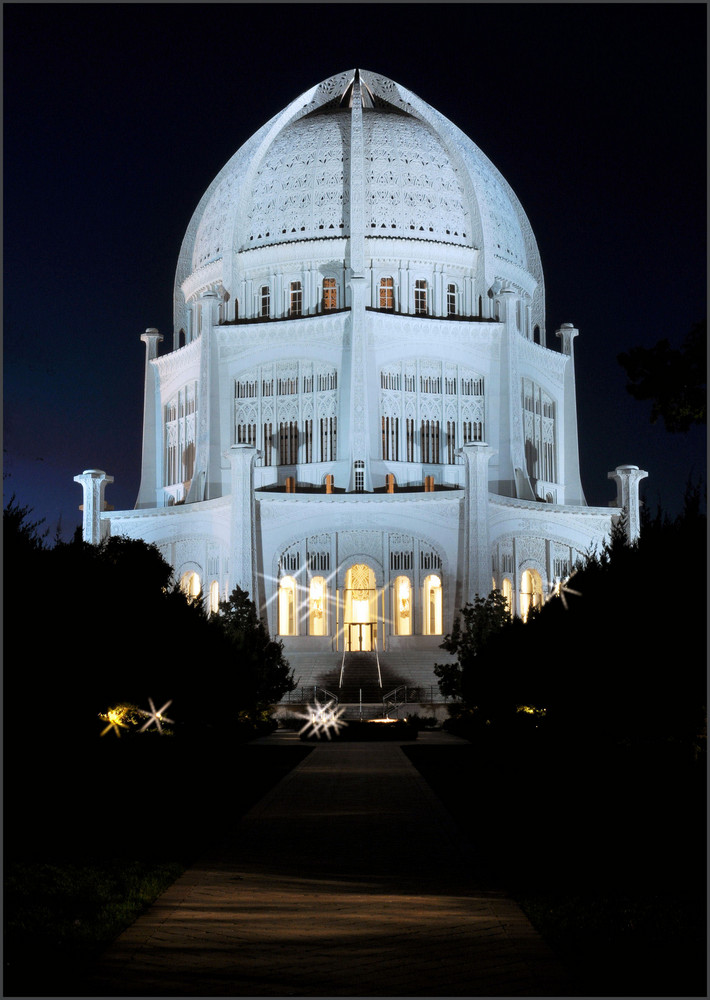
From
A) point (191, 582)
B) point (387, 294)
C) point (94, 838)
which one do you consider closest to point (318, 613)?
point (191, 582)

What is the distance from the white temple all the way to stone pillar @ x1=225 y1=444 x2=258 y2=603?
5.3 inches

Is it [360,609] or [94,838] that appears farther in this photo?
[360,609]

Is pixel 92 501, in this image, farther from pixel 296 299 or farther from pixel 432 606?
pixel 432 606

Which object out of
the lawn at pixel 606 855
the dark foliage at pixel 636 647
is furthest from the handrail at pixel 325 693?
the lawn at pixel 606 855

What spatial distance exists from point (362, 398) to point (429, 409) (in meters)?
6.26

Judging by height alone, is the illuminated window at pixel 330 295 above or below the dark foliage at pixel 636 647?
above

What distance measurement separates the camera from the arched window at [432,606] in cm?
8094

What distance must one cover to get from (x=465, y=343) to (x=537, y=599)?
1848 centimetres

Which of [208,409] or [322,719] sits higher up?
[208,409]

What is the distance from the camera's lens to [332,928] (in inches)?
431

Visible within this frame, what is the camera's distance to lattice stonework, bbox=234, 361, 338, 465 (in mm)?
88688

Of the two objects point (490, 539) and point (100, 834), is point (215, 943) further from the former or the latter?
point (490, 539)

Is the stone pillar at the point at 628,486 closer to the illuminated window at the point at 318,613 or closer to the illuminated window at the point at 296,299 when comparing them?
the illuminated window at the point at 318,613

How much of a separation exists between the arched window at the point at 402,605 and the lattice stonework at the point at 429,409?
32.8 ft
